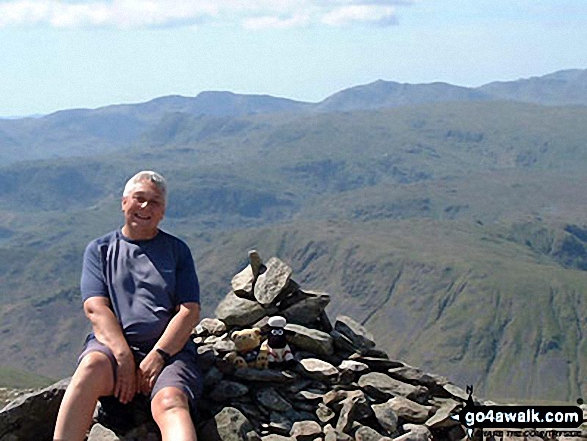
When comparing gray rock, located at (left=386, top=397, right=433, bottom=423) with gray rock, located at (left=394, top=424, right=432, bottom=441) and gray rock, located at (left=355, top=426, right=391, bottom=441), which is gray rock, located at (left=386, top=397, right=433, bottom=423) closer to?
gray rock, located at (left=394, top=424, right=432, bottom=441)

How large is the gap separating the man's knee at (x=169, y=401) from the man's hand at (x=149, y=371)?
1.14 feet

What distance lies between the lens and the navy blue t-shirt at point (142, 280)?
11.7 m

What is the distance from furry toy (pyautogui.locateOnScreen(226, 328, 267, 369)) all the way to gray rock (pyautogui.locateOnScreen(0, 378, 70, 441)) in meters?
2.72

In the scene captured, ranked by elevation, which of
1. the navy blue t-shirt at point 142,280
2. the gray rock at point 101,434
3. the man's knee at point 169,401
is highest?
the navy blue t-shirt at point 142,280

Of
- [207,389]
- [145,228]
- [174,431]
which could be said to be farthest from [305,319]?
[174,431]

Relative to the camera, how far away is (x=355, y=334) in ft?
50.2

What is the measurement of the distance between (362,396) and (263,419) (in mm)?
1594

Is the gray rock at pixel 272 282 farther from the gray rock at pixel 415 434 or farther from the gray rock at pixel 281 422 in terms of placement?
the gray rock at pixel 415 434

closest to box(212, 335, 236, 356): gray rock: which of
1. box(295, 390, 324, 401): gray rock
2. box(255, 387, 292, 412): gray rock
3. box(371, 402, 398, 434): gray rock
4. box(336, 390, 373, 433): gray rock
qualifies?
box(255, 387, 292, 412): gray rock

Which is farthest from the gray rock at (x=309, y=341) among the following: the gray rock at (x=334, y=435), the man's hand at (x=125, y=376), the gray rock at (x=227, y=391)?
the man's hand at (x=125, y=376)

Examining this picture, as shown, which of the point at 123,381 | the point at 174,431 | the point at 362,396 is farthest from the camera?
the point at 362,396

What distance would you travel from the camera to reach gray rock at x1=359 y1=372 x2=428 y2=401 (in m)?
13.6

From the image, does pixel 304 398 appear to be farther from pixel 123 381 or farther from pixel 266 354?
pixel 123 381

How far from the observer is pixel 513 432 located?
12.4 meters
